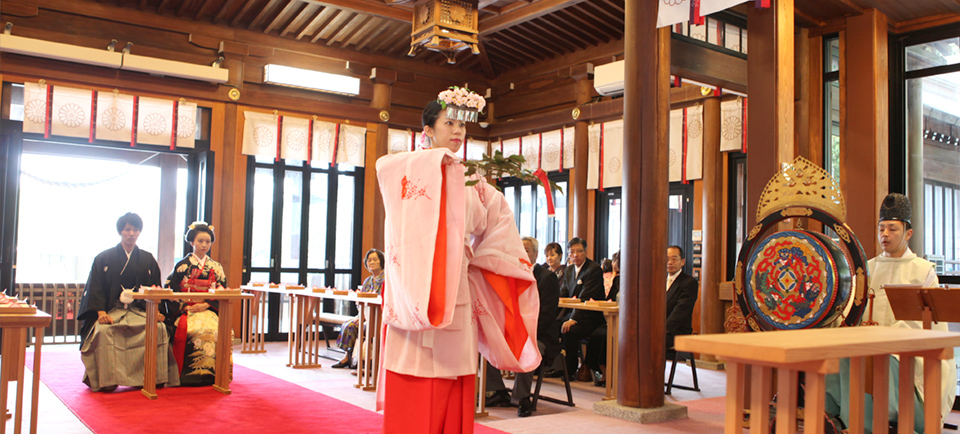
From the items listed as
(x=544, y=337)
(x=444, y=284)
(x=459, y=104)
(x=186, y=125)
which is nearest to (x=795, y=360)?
(x=444, y=284)

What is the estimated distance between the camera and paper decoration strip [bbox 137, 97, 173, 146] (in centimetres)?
741

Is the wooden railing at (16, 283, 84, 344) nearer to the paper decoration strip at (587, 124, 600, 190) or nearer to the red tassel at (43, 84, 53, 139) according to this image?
the red tassel at (43, 84, 53, 139)

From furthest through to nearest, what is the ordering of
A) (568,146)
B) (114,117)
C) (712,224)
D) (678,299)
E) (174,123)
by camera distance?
(568,146) < (174,123) < (114,117) < (712,224) < (678,299)

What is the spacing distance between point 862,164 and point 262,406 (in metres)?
4.16

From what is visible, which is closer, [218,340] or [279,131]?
[218,340]

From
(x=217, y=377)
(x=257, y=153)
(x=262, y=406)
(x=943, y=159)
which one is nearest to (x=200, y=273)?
(x=217, y=377)

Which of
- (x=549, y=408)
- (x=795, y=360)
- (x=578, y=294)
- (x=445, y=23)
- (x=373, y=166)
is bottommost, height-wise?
(x=549, y=408)

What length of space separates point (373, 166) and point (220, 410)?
485cm

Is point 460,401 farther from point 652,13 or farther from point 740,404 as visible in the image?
point 652,13

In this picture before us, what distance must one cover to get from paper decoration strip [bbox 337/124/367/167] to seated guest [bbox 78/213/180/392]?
3560 mm

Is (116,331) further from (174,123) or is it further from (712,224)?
(712,224)

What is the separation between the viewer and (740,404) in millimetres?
1896

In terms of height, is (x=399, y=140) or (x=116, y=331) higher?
(x=399, y=140)

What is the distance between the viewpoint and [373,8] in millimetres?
7648
